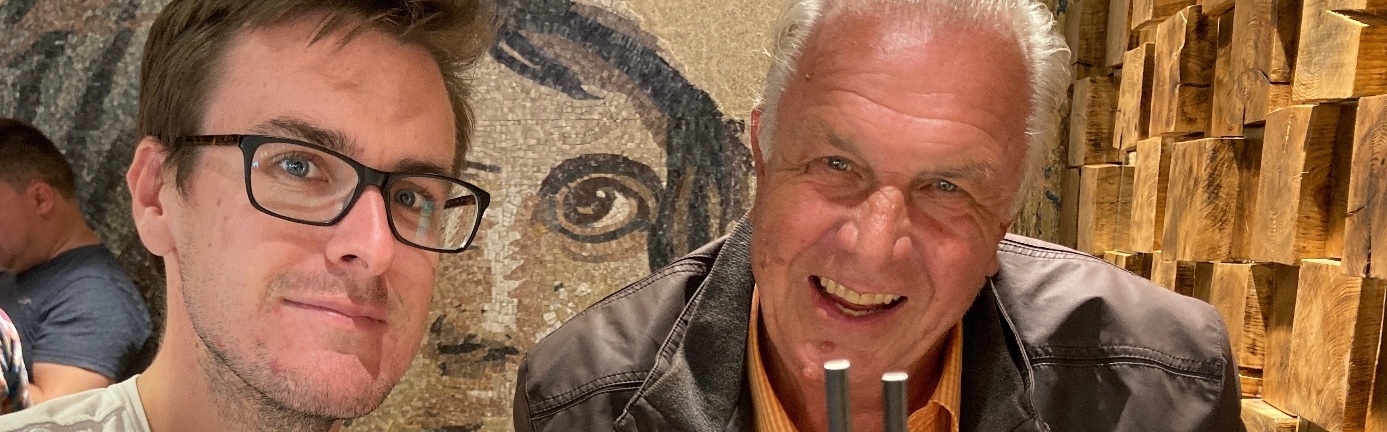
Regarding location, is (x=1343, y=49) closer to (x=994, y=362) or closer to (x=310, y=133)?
(x=994, y=362)

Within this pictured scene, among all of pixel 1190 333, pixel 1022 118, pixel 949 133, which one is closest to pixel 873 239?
pixel 949 133

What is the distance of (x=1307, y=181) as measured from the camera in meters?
1.31

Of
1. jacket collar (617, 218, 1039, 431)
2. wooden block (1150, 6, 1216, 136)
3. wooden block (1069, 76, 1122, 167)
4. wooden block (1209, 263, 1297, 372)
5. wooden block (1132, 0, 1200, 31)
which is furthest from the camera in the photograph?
wooden block (1069, 76, 1122, 167)

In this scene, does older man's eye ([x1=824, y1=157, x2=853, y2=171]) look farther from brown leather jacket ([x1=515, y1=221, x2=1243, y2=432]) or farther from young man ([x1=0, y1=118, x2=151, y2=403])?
young man ([x1=0, y1=118, x2=151, y2=403])

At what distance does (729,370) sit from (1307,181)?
80cm

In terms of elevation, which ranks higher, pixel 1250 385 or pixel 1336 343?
pixel 1336 343

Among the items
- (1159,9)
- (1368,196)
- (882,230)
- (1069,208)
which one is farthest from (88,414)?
(1069,208)

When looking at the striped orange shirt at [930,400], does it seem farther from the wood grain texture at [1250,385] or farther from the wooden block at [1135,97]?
the wooden block at [1135,97]

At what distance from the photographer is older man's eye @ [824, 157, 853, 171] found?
1.15 metres

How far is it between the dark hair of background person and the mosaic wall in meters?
0.67

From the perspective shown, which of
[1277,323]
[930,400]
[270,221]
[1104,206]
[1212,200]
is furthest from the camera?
[1104,206]

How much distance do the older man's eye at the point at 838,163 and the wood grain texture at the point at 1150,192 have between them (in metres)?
0.89

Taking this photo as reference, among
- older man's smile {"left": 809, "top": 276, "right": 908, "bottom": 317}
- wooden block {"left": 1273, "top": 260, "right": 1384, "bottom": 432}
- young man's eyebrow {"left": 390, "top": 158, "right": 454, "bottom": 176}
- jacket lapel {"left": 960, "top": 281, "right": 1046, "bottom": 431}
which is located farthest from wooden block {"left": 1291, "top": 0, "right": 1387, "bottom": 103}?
young man's eyebrow {"left": 390, "top": 158, "right": 454, "bottom": 176}

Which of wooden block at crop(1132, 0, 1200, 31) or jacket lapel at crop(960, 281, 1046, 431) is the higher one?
wooden block at crop(1132, 0, 1200, 31)
